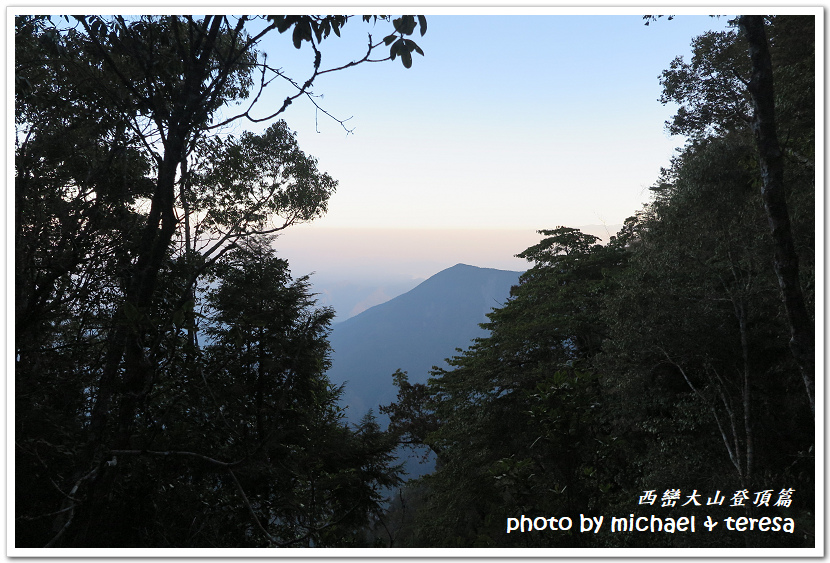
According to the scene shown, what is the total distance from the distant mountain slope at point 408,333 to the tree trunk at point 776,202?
127m

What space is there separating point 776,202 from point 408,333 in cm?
17630

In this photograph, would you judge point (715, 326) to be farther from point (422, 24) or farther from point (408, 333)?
point (408, 333)

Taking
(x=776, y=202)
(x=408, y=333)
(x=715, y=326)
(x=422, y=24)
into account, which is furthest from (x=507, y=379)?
(x=408, y=333)

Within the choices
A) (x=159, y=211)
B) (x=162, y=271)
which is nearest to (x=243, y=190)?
(x=162, y=271)

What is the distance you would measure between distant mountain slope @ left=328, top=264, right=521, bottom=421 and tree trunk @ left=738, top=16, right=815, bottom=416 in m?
127

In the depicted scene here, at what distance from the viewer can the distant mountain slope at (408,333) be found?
472 ft

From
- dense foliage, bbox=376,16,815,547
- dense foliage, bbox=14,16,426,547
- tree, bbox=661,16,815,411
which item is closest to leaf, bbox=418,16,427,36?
dense foliage, bbox=14,16,426,547

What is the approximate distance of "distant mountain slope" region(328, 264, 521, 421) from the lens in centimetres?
14375

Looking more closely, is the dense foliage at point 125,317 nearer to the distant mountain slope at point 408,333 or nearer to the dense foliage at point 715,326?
the dense foliage at point 715,326

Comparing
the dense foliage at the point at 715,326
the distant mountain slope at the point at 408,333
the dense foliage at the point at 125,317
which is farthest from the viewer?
the distant mountain slope at the point at 408,333

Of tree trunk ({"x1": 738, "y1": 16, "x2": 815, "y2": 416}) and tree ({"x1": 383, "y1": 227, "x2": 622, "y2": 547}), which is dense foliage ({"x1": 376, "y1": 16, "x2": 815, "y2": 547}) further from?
tree trunk ({"x1": 738, "y1": 16, "x2": 815, "y2": 416})

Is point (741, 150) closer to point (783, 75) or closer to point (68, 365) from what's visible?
point (783, 75)

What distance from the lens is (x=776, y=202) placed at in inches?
136

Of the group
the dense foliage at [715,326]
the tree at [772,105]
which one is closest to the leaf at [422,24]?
the tree at [772,105]
